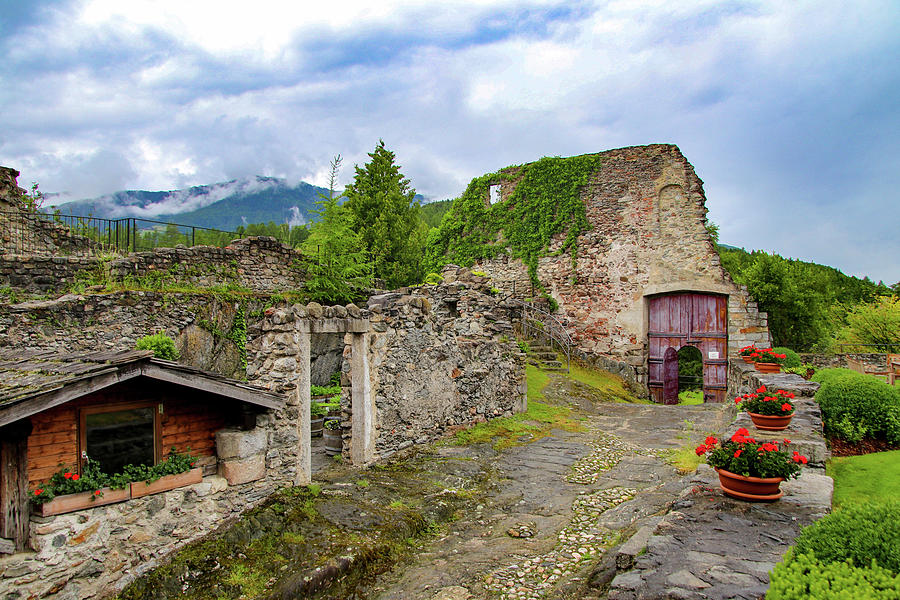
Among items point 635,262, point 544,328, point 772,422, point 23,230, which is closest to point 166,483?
point 772,422

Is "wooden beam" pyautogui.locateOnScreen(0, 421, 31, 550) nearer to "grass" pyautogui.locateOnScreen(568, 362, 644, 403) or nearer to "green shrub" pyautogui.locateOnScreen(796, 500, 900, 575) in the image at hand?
"green shrub" pyautogui.locateOnScreen(796, 500, 900, 575)

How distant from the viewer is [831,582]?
2490 mm

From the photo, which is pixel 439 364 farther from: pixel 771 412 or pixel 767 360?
pixel 767 360

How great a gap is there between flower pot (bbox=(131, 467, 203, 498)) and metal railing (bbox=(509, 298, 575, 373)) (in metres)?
14.4

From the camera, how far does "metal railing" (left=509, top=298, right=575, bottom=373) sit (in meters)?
19.2

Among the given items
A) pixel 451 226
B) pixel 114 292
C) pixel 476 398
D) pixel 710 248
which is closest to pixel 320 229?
pixel 114 292

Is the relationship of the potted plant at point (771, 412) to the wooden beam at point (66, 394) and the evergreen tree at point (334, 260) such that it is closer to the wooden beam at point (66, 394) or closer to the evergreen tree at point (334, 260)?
the wooden beam at point (66, 394)

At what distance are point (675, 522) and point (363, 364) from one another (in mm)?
5373

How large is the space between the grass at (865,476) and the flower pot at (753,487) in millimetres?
999

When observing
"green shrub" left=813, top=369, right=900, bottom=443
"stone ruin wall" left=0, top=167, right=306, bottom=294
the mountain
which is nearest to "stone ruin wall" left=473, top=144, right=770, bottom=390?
"green shrub" left=813, top=369, right=900, bottom=443

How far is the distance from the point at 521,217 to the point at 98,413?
18.8 metres

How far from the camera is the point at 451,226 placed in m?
24.1

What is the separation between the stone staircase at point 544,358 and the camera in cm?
1717

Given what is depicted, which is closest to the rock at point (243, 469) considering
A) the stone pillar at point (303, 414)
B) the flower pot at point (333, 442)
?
the stone pillar at point (303, 414)
